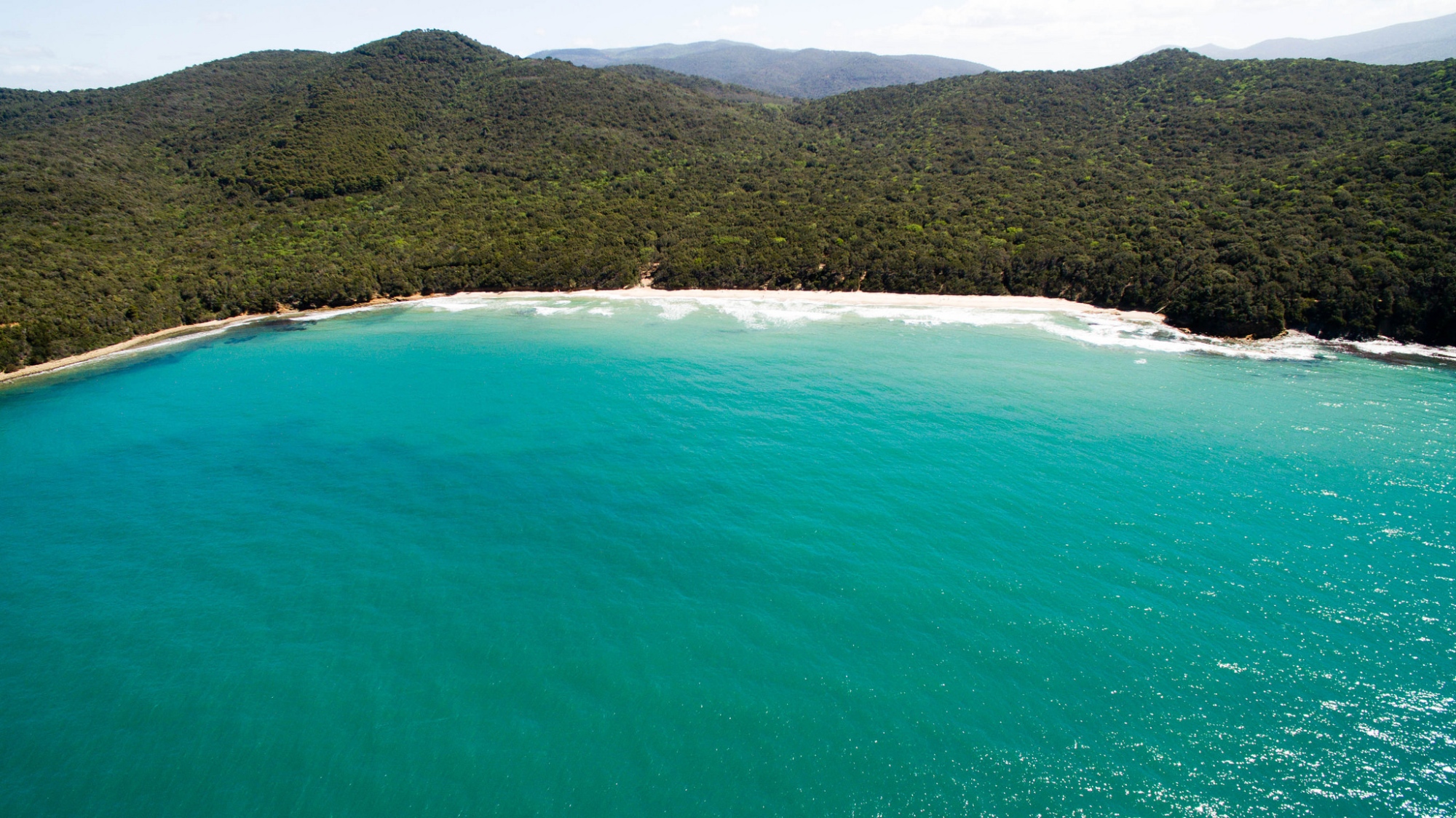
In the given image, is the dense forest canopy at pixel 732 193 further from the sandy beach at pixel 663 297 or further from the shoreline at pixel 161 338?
the sandy beach at pixel 663 297

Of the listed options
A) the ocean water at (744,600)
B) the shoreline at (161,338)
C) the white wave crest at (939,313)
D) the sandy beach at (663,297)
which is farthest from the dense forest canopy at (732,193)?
the ocean water at (744,600)

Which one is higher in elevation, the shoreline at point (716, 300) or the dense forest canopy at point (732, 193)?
the dense forest canopy at point (732, 193)

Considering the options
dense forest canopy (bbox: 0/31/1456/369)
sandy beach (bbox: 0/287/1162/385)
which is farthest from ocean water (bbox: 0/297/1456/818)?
dense forest canopy (bbox: 0/31/1456/369)

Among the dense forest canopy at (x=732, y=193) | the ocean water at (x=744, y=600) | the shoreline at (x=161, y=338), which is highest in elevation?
the dense forest canopy at (x=732, y=193)

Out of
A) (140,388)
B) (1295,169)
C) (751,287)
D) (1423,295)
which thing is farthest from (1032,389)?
(140,388)

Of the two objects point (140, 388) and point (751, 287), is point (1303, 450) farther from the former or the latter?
point (140, 388)
